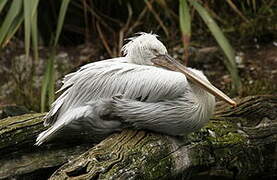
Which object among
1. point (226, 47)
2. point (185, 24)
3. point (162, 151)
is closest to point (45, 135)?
point (162, 151)

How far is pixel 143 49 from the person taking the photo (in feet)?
10.7

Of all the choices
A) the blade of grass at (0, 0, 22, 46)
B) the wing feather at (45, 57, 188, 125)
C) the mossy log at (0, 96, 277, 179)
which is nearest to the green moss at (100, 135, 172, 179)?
the mossy log at (0, 96, 277, 179)

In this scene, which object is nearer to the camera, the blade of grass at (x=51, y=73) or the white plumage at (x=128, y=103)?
the white plumage at (x=128, y=103)

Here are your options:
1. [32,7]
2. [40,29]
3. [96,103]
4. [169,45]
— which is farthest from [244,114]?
[40,29]

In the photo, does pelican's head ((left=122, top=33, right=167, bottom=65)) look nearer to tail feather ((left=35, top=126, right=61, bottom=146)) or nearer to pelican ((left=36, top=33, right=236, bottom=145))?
pelican ((left=36, top=33, right=236, bottom=145))

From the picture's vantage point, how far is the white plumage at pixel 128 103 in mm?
3053

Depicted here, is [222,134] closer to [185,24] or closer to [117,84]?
[117,84]

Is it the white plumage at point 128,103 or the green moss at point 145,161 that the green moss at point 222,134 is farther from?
the green moss at point 145,161

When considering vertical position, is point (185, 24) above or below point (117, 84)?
above

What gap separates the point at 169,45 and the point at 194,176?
2153 mm

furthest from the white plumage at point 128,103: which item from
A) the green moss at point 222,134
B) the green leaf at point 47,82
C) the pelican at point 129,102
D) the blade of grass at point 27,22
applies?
the green leaf at point 47,82

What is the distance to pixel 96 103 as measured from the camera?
3.12 m

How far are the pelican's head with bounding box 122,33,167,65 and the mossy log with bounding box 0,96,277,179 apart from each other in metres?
0.37

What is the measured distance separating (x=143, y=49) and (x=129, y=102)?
0.33m
